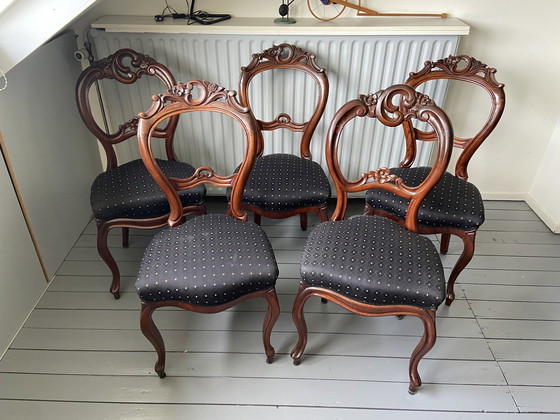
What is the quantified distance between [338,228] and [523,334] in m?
0.94

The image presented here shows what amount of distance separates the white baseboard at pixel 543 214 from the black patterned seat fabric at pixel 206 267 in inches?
69.4

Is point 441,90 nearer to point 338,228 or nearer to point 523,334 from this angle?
point 338,228

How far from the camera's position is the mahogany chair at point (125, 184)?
1730 millimetres

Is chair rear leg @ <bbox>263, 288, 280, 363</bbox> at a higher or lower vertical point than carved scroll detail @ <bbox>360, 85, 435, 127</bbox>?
lower

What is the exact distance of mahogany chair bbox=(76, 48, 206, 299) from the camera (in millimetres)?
1730

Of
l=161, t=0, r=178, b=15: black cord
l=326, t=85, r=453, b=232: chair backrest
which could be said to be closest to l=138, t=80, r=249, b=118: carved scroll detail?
l=326, t=85, r=453, b=232: chair backrest

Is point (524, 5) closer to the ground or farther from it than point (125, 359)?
farther from it

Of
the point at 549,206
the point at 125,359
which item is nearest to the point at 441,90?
the point at 549,206

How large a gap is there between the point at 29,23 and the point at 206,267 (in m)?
1.04

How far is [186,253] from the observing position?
1.44 m

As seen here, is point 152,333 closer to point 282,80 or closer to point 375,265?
point 375,265

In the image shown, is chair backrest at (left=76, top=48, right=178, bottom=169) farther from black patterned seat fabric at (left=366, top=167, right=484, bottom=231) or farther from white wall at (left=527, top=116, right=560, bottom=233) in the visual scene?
white wall at (left=527, top=116, right=560, bottom=233)

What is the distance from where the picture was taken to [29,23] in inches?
57.7

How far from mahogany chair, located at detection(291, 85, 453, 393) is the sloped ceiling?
102 centimetres
